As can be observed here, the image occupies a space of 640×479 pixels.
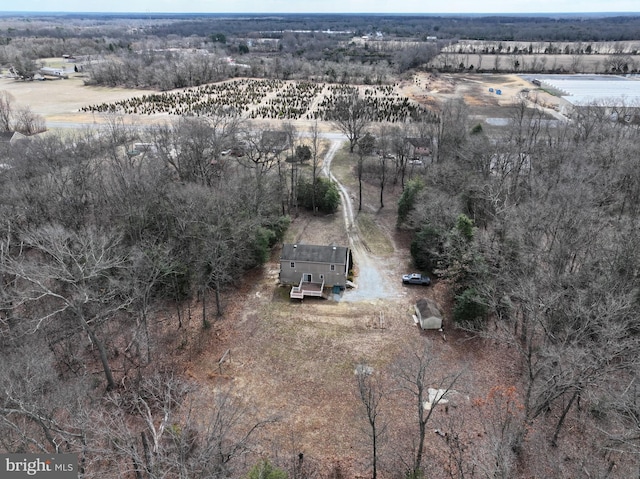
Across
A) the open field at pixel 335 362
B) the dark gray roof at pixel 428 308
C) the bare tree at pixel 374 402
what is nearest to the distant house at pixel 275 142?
the open field at pixel 335 362

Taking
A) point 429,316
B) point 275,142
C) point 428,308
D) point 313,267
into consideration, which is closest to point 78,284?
point 313,267

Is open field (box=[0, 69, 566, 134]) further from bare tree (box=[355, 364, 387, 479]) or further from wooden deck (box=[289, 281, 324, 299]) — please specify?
bare tree (box=[355, 364, 387, 479])

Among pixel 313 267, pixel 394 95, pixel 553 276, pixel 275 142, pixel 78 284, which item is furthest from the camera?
pixel 394 95

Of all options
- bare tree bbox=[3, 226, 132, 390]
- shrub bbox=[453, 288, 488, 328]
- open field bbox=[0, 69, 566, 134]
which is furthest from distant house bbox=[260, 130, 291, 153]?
shrub bbox=[453, 288, 488, 328]

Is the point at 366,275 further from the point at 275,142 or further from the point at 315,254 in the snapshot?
the point at 275,142

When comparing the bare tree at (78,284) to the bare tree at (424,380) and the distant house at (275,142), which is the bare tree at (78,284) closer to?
the bare tree at (424,380)
